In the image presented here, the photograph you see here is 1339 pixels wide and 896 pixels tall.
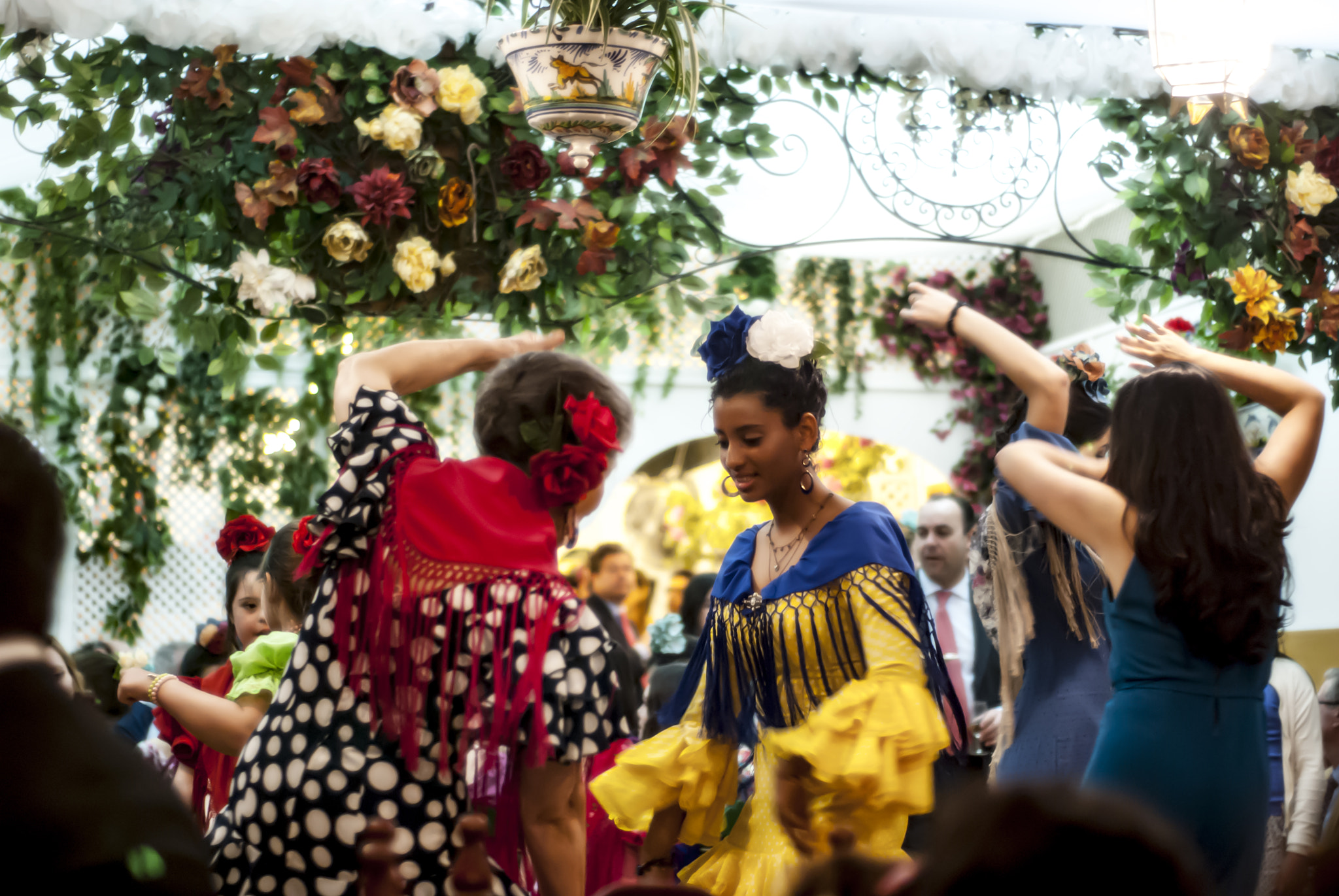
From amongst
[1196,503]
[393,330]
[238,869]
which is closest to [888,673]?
[1196,503]

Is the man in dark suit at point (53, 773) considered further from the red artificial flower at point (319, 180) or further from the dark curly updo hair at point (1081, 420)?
the dark curly updo hair at point (1081, 420)

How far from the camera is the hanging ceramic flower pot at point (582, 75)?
2527 millimetres

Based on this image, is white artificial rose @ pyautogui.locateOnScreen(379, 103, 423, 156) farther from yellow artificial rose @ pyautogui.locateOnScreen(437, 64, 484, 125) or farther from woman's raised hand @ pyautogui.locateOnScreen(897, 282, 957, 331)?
woman's raised hand @ pyautogui.locateOnScreen(897, 282, 957, 331)

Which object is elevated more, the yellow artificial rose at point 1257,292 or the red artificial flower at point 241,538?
the yellow artificial rose at point 1257,292

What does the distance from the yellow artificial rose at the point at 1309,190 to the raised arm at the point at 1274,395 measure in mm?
1358

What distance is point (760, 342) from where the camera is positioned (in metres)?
2.15

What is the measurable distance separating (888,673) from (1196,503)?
530 mm

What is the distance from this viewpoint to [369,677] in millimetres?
1693

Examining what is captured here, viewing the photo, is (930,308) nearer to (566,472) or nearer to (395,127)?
(566,472)

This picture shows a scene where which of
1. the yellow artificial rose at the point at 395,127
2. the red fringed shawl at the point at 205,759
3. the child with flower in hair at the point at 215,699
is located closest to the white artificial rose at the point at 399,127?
the yellow artificial rose at the point at 395,127

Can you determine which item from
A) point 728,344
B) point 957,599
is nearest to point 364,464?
point 728,344

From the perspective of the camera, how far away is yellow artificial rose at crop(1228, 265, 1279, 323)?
3455mm

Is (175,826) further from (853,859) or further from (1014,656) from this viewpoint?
(1014,656)

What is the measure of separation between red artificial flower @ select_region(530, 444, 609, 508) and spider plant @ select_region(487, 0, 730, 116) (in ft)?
3.31
